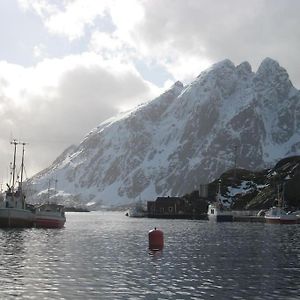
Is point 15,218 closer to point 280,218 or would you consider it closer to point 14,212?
point 14,212

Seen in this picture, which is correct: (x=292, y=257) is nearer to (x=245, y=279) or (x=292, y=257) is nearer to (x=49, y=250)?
(x=245, y=279)

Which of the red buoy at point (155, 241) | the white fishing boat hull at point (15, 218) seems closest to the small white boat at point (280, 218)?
the white fishing boat hull at point (15, 218)

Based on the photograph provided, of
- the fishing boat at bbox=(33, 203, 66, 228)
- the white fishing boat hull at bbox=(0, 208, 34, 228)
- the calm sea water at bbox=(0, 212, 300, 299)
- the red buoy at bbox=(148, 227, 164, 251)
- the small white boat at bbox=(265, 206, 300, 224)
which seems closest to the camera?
the calm sea water at bbox=(0, 212, 300, 299)

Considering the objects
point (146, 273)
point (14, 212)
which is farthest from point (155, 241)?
point (14, 212)

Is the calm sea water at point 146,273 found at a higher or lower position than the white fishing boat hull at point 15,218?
lower

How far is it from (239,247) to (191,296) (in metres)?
39.8

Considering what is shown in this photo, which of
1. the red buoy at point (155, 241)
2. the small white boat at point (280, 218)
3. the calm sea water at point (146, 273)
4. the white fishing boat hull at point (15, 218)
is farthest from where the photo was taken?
the small white boat at point (280, 218)

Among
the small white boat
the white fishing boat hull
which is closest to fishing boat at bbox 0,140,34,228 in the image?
the white fishing boat hull

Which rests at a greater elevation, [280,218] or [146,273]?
[280,218]

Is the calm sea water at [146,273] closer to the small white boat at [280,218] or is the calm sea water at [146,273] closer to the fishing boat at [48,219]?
the fishing boat at [48,219]

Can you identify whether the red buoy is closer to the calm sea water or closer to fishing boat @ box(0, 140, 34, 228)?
the calm sea water

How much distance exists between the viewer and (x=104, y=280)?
44.0 metres

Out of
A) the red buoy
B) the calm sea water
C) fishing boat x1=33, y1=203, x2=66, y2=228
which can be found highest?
fishing boat x1=33, y1=203, x2=66, y2=228

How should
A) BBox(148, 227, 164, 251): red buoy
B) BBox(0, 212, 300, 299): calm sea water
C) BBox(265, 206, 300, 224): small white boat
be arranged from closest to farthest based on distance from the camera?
BBox(0, 212, 300, 299): calm sea water, BBox(148, 227, 164, 251): red buoy, BBox(265, 206, 300, 224): small white boat
